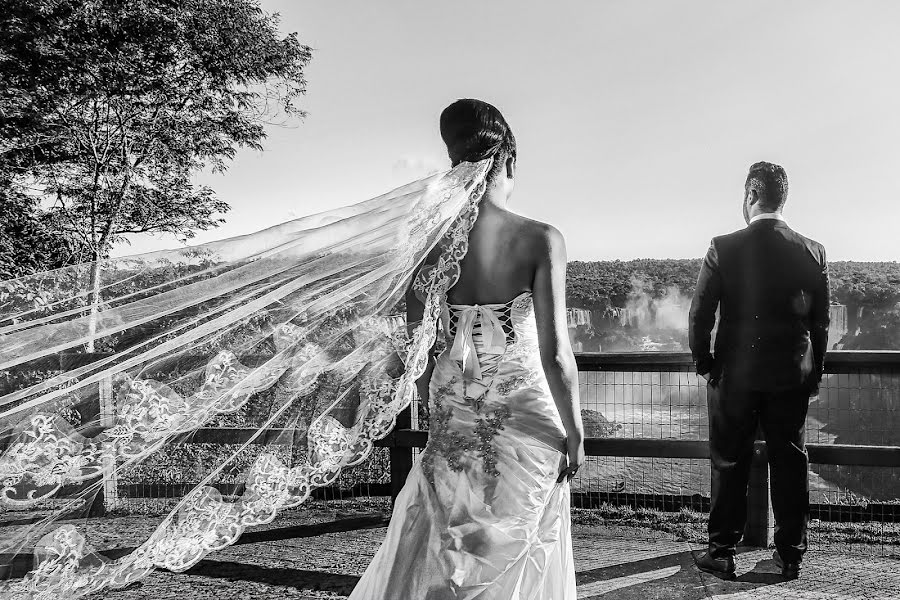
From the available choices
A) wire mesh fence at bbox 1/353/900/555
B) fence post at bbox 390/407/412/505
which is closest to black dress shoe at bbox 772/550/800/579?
wire mesh fence at bbox 1/353/900/555

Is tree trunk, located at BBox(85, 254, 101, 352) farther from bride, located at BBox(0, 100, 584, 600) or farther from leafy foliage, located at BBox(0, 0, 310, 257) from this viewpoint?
leafy foliage, located at BBox(0, 0, 310, 257)

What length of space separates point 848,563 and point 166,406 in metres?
3.63

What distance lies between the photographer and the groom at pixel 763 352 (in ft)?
10.5

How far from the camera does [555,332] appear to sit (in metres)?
1.96

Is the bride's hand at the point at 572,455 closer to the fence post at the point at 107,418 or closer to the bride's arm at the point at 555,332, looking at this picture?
the bride's arm at the point at 555,332

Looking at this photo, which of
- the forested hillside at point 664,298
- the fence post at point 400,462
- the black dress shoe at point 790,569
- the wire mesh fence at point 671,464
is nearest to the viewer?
the black dress shoe at point 790,569

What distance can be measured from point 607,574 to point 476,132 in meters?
2.52

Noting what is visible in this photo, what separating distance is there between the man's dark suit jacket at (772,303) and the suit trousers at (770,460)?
89 mm

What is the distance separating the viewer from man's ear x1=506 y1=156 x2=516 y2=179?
86.3 inches

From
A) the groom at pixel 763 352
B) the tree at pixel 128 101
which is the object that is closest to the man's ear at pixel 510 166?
the groom at pixel 763 352

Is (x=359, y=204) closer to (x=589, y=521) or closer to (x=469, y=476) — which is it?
(x=469, y=476)

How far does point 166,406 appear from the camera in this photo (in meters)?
2.11

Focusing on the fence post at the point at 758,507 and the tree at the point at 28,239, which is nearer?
the fence post at the point at 758,507

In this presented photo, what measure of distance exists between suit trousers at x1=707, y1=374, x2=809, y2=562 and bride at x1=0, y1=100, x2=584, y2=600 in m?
1.59
